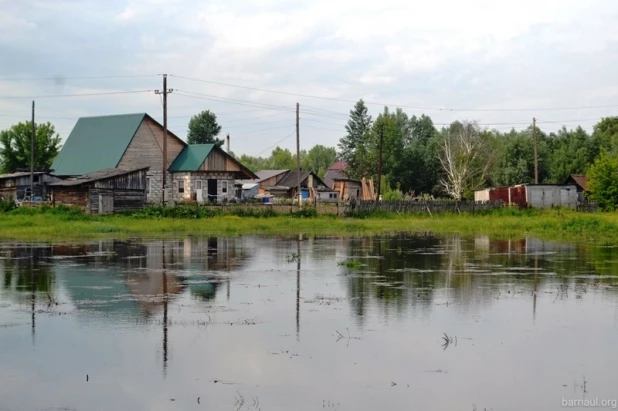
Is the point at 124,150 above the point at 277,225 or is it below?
above

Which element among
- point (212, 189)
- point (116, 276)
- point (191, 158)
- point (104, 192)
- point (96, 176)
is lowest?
point (116, 276)

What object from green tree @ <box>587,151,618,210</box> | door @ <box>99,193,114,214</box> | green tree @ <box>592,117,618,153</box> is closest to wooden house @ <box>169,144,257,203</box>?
door @ <box>99,193,114,214</box>

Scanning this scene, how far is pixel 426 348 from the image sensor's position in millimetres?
11000

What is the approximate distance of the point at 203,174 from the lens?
59.4 meters

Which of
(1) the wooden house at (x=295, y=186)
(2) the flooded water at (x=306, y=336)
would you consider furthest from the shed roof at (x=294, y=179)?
(2) the flooded water at (x=306, y=336)

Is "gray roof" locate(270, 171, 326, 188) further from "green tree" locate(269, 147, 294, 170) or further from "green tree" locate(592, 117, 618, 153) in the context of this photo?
"green tree" locate(269, 147, 294, 170)

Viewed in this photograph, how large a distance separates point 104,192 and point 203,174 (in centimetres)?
1029

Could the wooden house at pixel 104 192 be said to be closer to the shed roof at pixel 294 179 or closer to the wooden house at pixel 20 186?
the wooden house at pixel 20 186

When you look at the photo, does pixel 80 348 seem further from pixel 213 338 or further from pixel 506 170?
pixel 506 170

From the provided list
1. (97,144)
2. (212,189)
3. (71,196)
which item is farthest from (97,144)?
(71,196)

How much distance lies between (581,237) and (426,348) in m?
26.9

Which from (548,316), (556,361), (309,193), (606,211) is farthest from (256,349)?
(309,193)

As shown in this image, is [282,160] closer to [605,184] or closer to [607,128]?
[607,128]

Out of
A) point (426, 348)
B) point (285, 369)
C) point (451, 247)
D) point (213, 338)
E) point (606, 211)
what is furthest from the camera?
point (606, 211)
